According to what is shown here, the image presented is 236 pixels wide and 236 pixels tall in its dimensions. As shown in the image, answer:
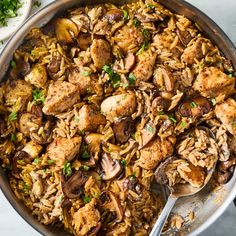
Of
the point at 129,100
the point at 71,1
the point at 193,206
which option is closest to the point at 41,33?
the point at 71,1

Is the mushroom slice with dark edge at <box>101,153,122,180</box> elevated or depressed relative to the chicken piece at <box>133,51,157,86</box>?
depressed

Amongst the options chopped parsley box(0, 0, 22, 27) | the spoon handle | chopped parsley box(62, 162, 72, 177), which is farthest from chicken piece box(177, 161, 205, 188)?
chopped parsley box(0, 0, 22, 27)

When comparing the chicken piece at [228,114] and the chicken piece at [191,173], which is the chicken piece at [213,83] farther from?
the chicken piece at [191,173]

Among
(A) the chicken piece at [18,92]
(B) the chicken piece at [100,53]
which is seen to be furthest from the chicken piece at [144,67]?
(A) the chicken piece at [18,92]

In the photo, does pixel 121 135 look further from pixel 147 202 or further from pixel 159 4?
pixel 159 4

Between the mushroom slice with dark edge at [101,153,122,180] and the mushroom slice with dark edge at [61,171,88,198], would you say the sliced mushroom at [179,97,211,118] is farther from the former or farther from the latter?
the mushroom slice with dark edge at [61,171,88,198]

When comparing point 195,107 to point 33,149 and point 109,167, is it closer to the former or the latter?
point 109,167

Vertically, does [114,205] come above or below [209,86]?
below
